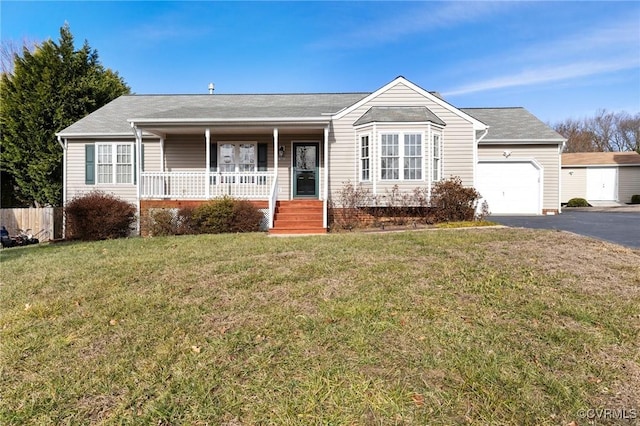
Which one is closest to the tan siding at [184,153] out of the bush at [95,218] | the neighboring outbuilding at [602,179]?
the bush at [95,218]

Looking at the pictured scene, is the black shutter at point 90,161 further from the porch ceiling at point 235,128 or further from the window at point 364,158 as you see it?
the window at point 364,158

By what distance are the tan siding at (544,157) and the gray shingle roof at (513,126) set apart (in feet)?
1.29

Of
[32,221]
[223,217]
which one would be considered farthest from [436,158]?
[32,221]

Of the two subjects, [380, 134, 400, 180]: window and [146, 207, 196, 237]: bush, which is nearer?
[146, 207, 196, 237]: bush

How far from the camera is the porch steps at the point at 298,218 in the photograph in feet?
35.1

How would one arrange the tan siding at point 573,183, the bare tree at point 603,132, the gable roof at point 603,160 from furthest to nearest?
the bare tree at point 603,132, the tan siding at point 573,183, the gable roof at point 603,160

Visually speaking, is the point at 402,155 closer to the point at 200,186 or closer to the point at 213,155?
the point at 200,186

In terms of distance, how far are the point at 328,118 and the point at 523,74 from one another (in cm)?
1165

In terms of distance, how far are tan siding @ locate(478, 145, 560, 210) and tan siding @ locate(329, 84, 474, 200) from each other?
386cm

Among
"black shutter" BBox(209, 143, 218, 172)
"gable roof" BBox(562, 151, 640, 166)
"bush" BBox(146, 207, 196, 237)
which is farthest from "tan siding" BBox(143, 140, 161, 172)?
"gable roof" BBox(562, 151, 640, 166)

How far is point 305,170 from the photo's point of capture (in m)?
14.1

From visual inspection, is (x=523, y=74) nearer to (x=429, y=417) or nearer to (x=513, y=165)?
(x=513, y=165)

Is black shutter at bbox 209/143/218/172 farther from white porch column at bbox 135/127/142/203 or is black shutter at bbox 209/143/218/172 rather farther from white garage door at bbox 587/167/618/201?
white garage door at bbox 587/167/618/201

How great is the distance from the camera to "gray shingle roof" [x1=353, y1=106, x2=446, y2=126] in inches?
472
